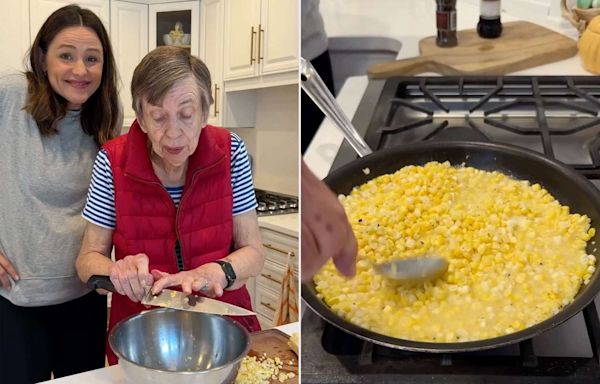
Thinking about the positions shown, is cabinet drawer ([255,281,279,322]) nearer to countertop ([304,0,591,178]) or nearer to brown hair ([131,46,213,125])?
brown hair ([131,46,213,125])

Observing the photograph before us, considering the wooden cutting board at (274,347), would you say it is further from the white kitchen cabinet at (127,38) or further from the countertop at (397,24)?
the countertop at (397,24)

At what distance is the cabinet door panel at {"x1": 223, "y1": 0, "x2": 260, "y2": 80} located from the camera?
46 cm

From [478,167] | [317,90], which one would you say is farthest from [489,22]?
[317,90]

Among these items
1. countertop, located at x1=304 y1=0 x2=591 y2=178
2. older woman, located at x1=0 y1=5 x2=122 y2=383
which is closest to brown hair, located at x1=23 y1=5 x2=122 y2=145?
older woman, located at x1=0 y1=5 x2=122 y2=383

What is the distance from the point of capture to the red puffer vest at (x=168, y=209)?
425 millimetres

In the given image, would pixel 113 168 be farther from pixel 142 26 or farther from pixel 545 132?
pixel 545 132

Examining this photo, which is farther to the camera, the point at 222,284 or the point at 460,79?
the point at 460,79

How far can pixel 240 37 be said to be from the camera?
454 millimetres

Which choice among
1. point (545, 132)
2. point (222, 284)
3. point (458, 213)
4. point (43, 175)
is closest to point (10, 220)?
point (43, 175)

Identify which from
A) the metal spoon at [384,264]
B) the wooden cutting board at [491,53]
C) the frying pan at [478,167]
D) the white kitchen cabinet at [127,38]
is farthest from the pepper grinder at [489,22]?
the white kitchen cabinet at [127,38]

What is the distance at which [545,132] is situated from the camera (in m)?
0.82

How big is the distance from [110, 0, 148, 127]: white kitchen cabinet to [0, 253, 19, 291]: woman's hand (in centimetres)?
13

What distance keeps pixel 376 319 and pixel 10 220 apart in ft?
0.78

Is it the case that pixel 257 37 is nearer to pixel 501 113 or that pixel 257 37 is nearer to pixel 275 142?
pixel 275 142
